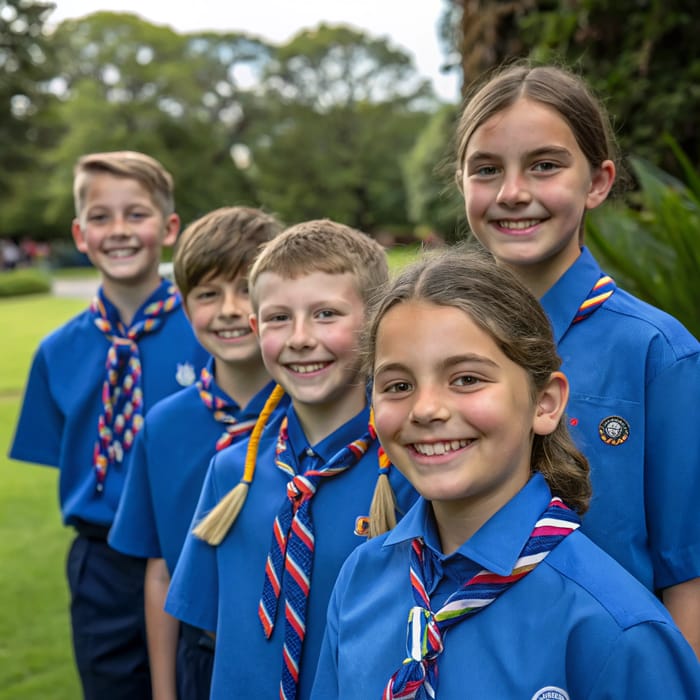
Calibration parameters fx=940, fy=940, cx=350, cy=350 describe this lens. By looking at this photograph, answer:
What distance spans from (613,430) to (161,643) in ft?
4.89

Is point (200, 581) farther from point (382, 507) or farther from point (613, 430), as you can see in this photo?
point (613, 430)

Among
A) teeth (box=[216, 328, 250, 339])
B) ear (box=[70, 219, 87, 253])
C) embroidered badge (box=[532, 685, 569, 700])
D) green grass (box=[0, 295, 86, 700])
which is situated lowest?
green grass (box=[0, 295, 86, 700])

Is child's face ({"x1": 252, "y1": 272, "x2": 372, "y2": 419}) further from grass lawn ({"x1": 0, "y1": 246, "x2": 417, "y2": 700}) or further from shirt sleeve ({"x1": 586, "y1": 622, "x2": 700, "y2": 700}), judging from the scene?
shirt sleeve ({"x1": 586, "y1": 622, "x2": 700, "y2": 700})

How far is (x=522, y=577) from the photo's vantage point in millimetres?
1532

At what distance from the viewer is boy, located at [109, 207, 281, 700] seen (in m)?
2.66

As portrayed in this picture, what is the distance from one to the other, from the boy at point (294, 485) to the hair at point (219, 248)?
0.36 m

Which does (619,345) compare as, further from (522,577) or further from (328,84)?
(328,84)

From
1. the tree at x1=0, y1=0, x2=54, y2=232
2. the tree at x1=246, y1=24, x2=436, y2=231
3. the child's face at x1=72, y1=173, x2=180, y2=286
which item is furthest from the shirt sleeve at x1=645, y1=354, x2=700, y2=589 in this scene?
the tree at x1=246, y1=24, x2=436, y2=231

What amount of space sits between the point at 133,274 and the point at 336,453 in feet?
4.61

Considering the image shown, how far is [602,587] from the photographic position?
1478 millimetres

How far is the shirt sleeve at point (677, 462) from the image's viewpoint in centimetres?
191

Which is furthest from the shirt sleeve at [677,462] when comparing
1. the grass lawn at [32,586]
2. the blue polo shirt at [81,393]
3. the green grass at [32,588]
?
the green grass at [32,588]

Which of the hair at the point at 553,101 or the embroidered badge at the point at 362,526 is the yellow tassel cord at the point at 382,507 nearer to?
the embroidered badge at the point at 362,526

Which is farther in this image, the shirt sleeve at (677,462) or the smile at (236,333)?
the smile at (236,333)
